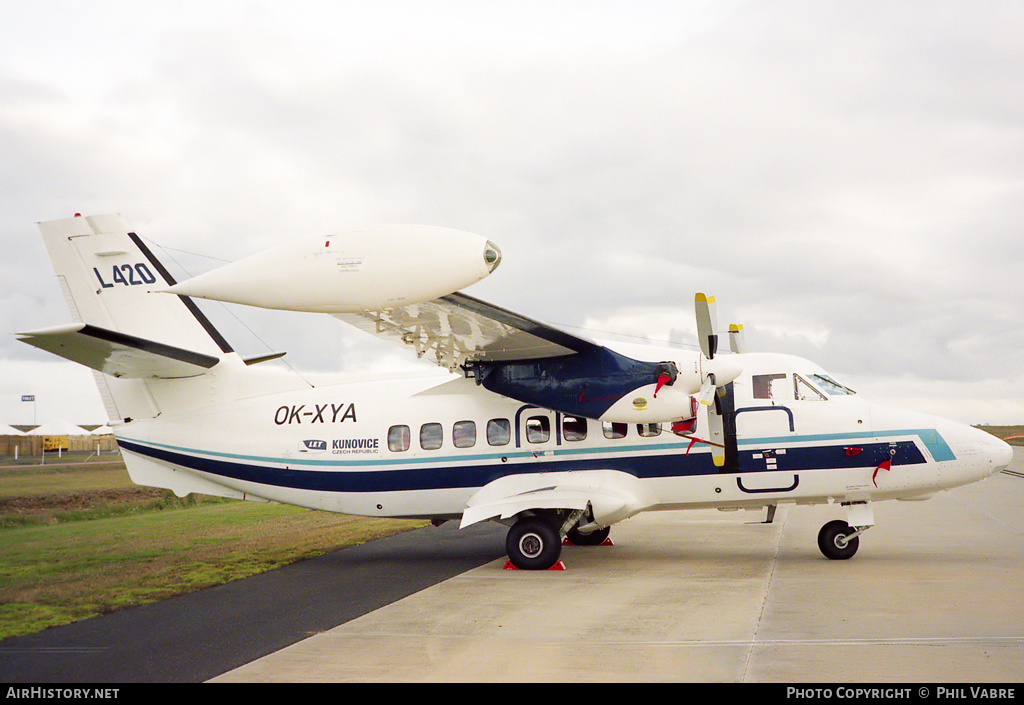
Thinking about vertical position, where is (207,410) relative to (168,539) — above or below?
above

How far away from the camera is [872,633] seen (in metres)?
7.71

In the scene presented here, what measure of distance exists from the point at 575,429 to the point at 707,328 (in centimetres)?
276

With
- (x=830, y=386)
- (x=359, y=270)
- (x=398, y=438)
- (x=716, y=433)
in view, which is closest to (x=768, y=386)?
(x=830, y=386)

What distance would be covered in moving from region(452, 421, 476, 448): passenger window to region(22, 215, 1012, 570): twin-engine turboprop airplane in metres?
0.04

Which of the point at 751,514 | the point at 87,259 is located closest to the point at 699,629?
the point at 87,259

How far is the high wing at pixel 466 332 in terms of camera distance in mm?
10906

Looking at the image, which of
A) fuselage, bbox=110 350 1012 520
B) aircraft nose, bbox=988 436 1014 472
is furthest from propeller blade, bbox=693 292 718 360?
aircraft nose, bbox=988 436 1014 472

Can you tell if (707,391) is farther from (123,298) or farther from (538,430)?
(123,298)

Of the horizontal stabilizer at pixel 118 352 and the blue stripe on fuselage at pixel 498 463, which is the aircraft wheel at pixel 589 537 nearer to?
the blue stripe on fuselage at pixel 498 463

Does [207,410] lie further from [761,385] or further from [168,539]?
[761,385]

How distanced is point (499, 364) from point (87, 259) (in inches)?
308

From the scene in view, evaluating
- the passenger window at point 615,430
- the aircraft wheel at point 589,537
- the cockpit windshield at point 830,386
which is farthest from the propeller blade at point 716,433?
the aircraft wheel at point 589,537

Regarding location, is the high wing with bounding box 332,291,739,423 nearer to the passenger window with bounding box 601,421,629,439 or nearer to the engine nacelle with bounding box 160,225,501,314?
the passenger window with bounding box 601,421,629,439

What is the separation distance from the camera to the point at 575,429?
13211mm
